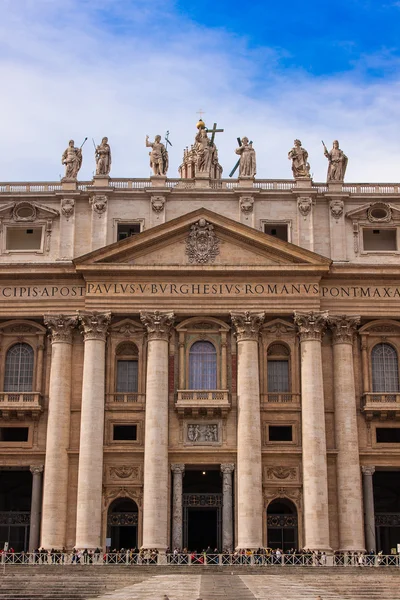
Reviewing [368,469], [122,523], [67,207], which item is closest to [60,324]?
[67,207]

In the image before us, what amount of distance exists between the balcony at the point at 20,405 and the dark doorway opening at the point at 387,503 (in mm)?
17875

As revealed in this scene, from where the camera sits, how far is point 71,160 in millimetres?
54938

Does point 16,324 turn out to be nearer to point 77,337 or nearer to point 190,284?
point 77,337

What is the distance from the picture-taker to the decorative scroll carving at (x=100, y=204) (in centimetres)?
5409

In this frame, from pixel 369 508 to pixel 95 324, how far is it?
52.9ft

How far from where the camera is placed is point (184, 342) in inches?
2062

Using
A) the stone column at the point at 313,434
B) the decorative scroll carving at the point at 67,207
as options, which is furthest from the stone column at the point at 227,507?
the decorative scroll carving at the point at 67,207

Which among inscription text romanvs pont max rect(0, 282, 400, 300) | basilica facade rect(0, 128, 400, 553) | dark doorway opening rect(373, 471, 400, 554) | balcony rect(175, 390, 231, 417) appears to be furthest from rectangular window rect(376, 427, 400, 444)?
balcony rect(175, 390, 231, 417)

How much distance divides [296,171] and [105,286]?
11888mm

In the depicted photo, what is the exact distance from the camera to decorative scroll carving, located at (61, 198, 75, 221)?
178 ft

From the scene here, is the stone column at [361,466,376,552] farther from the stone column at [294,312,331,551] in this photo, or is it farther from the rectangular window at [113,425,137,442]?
the rectangular window at [113,425,137,442]

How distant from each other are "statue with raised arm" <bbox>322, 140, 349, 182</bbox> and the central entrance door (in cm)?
1667

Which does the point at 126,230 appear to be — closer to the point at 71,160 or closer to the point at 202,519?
the point at 71,160

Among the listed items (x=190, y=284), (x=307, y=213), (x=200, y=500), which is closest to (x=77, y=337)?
(x=190, y=284)
